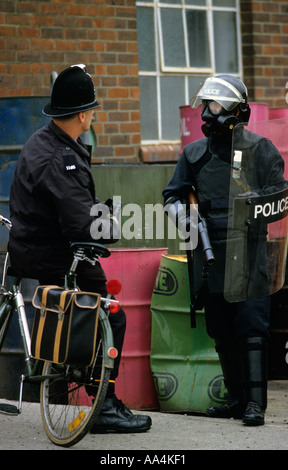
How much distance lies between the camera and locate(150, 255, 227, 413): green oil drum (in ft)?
15.9

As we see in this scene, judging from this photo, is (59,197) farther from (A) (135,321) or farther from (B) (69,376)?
(A) (135,321)

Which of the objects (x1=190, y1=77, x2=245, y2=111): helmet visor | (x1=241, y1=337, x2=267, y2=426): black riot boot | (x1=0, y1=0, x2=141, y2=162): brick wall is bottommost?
(x1=241, y1=337, x2=267, y2=426): black riot boot

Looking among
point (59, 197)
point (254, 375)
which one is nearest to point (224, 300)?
point (254, 375)

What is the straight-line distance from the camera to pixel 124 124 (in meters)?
7.53

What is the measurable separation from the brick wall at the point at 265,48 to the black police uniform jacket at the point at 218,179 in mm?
3778

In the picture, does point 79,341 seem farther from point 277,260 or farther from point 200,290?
point 277,260

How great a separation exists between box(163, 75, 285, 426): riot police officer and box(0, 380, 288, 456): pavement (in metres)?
0.16

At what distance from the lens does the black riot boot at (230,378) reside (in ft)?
14.8

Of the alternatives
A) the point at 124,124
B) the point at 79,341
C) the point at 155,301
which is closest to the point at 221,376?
the point at 155,301

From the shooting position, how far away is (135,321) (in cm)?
492

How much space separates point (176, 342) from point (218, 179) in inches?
40.9

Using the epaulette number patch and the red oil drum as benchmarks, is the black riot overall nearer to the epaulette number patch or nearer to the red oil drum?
the red oil drum

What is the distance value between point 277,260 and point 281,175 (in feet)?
1.44

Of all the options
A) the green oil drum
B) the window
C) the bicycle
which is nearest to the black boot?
the bicycle
